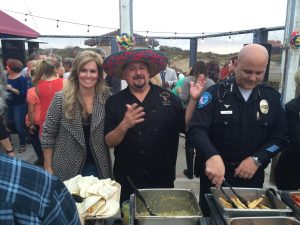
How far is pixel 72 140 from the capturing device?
2287 millimetres

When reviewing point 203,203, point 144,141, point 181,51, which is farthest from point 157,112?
point 181,51

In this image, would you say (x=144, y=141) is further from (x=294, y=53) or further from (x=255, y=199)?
(x=294, y=53)

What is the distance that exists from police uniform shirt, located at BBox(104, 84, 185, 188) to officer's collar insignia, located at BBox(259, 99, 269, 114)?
1.89 feet

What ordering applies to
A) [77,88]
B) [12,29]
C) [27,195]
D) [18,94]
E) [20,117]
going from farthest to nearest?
[12,29] → [20,117] → [18,94] → [77,88] → [27,195]

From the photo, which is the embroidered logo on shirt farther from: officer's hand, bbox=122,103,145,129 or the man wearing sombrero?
officer's hand, bbox=122,103,145,129

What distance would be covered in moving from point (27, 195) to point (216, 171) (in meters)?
1.12

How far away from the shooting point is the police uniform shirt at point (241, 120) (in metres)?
2.03

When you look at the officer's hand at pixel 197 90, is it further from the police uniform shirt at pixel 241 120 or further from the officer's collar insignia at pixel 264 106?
the officer's collar insignia at pixel 264 106

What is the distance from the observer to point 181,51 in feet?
28.3

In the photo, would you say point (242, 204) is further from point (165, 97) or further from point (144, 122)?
point (165, 97)

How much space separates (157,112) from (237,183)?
77 centimetres

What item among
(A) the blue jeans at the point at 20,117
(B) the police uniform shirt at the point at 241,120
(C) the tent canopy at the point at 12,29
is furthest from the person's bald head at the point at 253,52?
(C) the tent canopy at the point at 12,29

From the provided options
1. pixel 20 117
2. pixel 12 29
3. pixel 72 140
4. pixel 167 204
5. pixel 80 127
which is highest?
pixel 12 29

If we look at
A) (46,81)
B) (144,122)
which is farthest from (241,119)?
(46,81)
